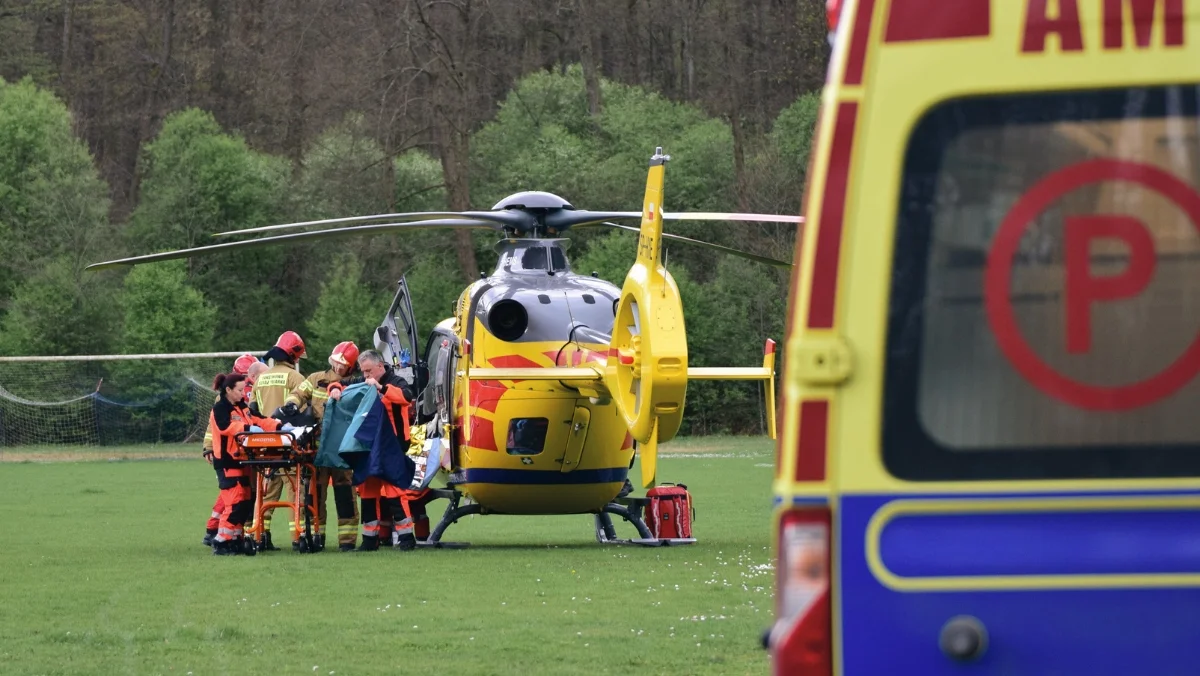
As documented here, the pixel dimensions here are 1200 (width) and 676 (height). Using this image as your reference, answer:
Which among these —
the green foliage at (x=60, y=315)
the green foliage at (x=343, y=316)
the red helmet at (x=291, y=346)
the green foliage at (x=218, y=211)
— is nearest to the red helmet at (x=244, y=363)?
the red helmet at (x=291, y=346)

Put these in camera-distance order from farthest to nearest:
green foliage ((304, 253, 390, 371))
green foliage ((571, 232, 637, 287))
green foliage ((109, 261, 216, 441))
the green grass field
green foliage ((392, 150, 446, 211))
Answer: green foliage ((392, 150, 446, 211)) → green foliage ((304, 253, 390, 371)) → green foliage ((109, 261, 216, 441)) → green foliage ((571, 232, 637, 287)) → the green grass field

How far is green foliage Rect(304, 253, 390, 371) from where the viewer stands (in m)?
51.3

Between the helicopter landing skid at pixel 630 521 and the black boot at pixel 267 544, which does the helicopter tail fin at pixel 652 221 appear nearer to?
the helicopter landing skid at pixel 630 521

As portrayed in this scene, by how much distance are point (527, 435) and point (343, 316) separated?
119 feet

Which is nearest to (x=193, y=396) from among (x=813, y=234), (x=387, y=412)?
(x=387, y=412)

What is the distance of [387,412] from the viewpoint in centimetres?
1577

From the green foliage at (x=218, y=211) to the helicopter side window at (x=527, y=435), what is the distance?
40.0m

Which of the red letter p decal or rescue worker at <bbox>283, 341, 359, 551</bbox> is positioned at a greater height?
the red letter p decal

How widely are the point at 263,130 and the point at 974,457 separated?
5793cm

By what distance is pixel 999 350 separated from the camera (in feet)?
11.5

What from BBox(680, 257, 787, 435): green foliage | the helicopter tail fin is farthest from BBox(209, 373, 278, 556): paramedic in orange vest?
BBox(680, 257, 787, 435): green foliage

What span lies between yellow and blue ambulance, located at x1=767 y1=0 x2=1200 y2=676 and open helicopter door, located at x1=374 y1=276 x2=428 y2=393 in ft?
46.3

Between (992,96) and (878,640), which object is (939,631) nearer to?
(878,640)

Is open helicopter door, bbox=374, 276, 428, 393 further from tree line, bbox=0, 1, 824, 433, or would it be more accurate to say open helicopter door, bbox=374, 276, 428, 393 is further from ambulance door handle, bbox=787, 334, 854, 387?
tree line, bbox=0, 1, 824, 433
